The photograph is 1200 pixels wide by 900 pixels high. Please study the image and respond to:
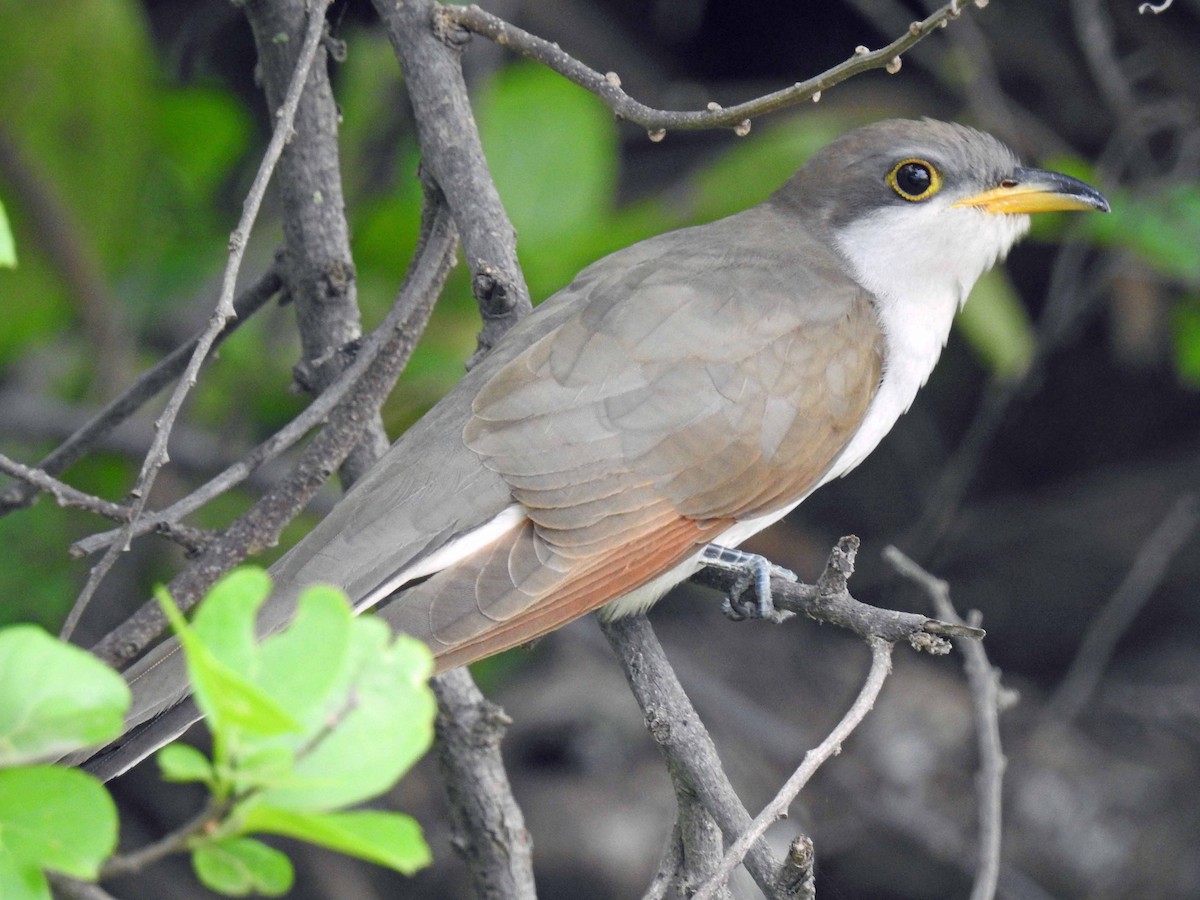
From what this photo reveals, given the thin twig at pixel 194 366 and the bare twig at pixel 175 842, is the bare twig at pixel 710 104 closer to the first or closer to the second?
the thin twig at pixel 194 366

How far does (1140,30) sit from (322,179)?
3.79m

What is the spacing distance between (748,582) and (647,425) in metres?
0.40

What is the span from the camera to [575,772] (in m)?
4.98

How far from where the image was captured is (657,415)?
286cm

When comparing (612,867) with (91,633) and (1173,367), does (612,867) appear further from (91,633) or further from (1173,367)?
(1173,367)

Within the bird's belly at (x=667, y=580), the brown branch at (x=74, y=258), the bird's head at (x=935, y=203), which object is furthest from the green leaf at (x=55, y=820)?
the brown branch at (x=74, y=258)

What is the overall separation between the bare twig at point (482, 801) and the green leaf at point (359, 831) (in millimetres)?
1512

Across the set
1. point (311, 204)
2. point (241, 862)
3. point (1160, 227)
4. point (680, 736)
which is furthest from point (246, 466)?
point (1160, 227)

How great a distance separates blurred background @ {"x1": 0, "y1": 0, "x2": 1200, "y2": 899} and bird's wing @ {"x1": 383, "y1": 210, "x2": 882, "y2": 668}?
1.25 m

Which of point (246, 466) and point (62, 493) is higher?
point (246, 466)

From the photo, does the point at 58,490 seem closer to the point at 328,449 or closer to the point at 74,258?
the point at 328,449

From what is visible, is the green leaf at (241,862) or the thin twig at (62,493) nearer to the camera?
the green leaf at (241,862)

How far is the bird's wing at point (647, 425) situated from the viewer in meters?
2.60

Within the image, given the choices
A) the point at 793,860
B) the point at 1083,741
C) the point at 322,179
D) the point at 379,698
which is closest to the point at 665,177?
the point at 1083,741
